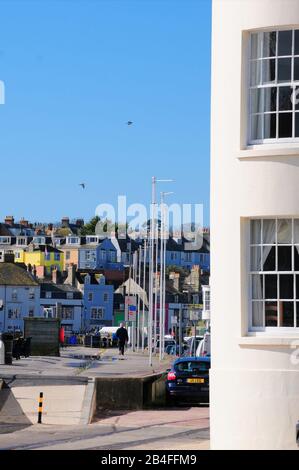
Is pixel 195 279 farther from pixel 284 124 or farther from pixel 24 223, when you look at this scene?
pixel 284 124

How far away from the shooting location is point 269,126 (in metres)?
17.9

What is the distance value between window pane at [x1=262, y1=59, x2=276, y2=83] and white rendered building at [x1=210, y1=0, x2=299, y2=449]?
0.02m

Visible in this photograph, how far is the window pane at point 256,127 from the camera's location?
17969 mm

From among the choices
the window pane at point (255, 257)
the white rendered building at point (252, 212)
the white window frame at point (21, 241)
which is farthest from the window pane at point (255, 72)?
the white window frame at point (21, 241)

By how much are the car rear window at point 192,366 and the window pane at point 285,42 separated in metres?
15.2

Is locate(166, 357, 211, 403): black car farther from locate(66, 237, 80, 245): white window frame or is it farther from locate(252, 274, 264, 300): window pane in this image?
locate(66, 237, 80, 245): white window frame

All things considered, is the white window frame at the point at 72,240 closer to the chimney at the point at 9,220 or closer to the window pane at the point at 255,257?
the chimney at the point at 9,220

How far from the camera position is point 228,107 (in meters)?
18.0

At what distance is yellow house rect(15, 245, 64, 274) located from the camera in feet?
562

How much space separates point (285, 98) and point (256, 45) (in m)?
1.01

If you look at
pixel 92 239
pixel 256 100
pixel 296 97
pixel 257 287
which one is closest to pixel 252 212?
pixel 257 287

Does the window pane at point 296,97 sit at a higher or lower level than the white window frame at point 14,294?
lower
